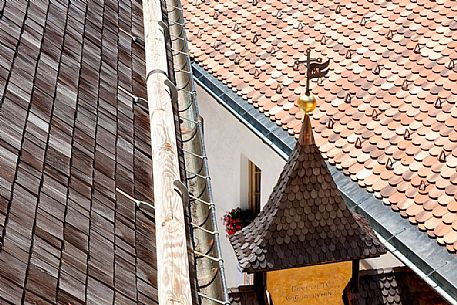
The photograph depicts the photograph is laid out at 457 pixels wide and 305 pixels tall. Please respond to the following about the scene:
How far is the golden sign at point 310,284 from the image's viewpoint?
798cm

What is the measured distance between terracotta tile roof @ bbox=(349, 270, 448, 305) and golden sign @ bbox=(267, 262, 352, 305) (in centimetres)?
20

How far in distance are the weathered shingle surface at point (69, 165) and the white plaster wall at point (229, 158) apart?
18.4 feet

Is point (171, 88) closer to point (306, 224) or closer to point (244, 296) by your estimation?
point (306, 224)

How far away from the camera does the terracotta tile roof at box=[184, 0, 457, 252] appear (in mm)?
9156

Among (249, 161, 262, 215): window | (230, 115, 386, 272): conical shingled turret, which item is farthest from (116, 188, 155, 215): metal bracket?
(249, 161, 262, 215): window

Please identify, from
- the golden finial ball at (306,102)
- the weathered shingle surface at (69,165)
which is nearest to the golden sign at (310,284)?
the golden finial ball at (306,102)

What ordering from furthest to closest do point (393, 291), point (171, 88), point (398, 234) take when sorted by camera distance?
point (398, 234) → point (393, 291) → point (171, 88)

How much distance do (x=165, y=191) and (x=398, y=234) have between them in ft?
13.3

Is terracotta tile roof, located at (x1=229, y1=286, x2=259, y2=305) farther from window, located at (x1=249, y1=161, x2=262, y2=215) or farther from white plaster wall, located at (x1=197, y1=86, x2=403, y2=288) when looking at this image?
window, located at (x1=249, y1=161, x2=262, y2=215)

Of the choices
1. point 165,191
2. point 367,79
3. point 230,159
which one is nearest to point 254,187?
point 230,159

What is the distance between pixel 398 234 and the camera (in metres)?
8.73

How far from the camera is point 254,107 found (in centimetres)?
1145

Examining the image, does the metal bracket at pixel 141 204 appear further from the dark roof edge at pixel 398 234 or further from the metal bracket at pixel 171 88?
the dark roof edge at pixel 398 234

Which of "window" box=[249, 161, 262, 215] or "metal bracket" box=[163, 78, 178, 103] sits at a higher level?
"window" box=[249, 161, 262, 215]
